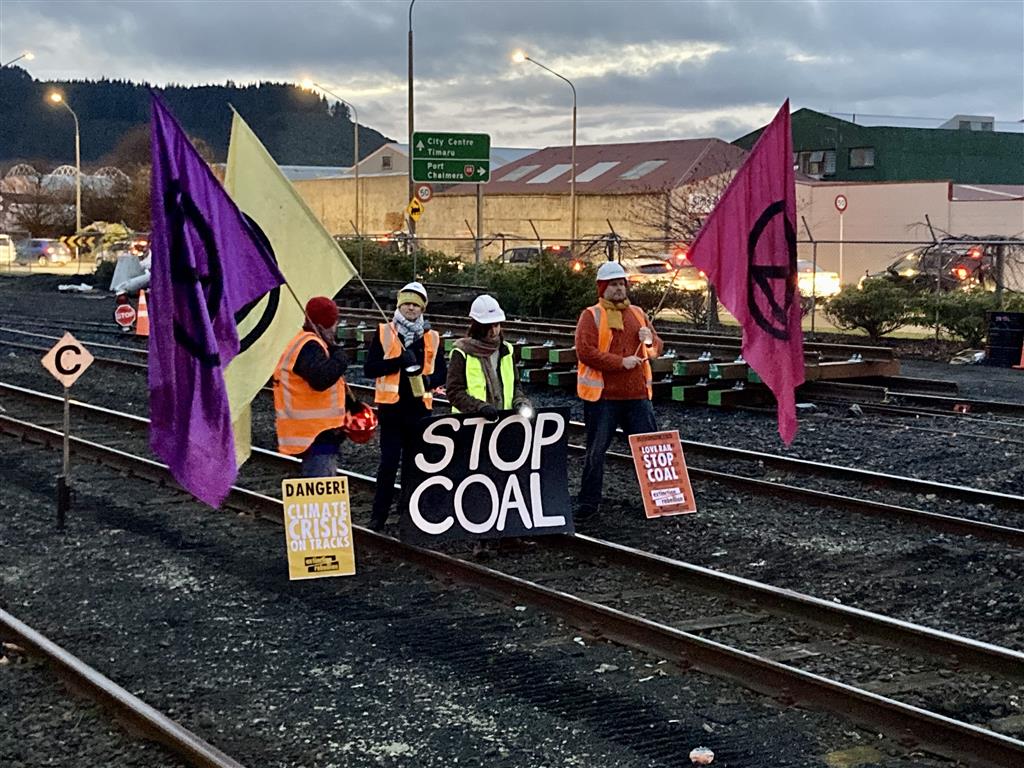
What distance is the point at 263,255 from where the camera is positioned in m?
8.21

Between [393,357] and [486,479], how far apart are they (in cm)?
106

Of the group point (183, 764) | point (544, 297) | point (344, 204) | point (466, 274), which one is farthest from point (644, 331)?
point (344, 204)

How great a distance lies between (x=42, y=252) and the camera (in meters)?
63.5

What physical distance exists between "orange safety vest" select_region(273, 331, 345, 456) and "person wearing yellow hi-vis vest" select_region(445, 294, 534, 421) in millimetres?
1012

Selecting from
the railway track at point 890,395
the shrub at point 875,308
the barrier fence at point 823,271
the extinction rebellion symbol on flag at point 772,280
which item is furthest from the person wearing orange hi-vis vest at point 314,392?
the shrub at point 875,308

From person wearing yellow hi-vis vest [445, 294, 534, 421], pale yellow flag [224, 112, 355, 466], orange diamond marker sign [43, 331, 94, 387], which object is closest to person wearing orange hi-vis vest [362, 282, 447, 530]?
person wearing yellow hi-vis vest [445, 294, 534, 421]

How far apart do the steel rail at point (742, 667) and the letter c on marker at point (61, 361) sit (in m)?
2.96

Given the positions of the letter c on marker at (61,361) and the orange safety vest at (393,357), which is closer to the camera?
the orange safety vest at (393,357)

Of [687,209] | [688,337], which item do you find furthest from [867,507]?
[687,209]

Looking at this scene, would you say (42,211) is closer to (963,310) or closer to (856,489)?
(963,310)

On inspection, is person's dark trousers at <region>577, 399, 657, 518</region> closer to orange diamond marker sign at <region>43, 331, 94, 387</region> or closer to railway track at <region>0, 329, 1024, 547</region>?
railway track at <region>0, 329, 1024, 547</region>

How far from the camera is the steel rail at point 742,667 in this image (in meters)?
6.18

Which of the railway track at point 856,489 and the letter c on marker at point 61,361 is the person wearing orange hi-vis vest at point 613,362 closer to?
the railway track at point 856,489

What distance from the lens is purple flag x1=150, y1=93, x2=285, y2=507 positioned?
7.98m
